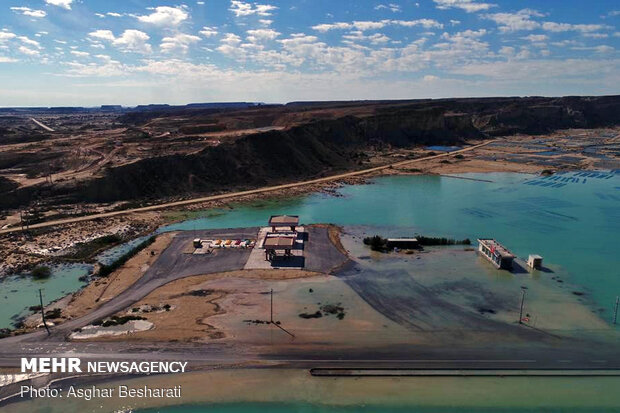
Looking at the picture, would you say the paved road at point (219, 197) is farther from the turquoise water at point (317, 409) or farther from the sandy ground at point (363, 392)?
the turquoise water at point (317, 409)

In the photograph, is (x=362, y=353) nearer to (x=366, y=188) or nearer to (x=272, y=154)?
(x=366, y=188)

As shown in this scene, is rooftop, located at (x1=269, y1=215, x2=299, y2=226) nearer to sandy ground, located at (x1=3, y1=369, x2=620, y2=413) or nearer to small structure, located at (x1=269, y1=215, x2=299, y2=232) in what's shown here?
small structure, located at (x1=269, y1=215, x2=299, y2=232)

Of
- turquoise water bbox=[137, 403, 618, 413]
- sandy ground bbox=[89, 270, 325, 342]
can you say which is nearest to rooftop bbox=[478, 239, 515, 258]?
sandy ground bbox=[89, 270, 325, 342]

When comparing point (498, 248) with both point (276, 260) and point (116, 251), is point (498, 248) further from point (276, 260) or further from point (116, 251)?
point (116, 251)

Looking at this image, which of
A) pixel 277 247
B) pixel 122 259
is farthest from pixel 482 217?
pixel 122 259

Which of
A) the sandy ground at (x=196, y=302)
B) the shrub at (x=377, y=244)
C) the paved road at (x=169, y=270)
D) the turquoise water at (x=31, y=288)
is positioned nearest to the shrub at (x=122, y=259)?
the turquoise water at (x=31, y=288)
